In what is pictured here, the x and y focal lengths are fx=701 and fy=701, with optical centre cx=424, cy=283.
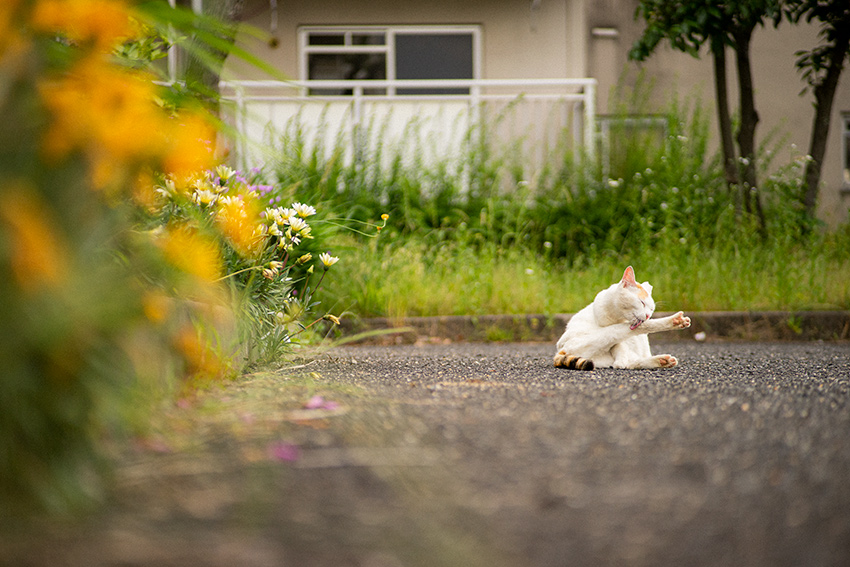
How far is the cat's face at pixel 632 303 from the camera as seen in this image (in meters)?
2.46

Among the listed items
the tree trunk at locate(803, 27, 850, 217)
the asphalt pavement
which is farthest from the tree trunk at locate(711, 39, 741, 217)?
the asphalt pavement

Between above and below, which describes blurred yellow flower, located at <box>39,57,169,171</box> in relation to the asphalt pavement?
above

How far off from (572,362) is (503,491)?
62.9 inches

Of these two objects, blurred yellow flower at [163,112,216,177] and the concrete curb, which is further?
the concrete curb

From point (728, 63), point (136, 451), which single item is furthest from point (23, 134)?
point (728, 63)

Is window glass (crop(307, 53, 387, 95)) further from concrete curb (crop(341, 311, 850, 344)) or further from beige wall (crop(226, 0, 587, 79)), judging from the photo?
concrete curb (crop(341, 311, 850, 344))

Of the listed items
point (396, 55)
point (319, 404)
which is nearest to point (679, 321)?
point (319, 404)

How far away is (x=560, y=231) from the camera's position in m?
6.52

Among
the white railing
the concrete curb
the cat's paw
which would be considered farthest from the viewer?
the white railing

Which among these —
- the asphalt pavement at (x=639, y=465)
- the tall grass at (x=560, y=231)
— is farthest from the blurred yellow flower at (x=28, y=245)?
the tall grass at (x=560, y=231)

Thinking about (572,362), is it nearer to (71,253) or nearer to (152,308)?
(152,308)

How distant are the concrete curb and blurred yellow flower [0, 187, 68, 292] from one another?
11.9ft

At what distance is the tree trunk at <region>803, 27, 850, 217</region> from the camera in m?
6.53

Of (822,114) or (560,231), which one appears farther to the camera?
(822,114)
